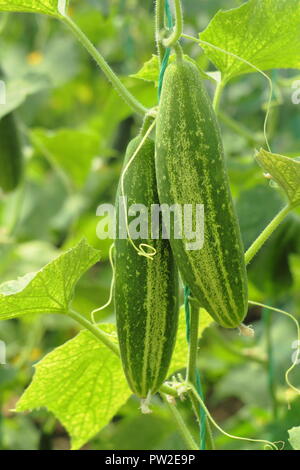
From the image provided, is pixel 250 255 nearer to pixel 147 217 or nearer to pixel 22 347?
pixel 147 217

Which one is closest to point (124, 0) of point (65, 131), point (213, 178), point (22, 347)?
point (65, 131)

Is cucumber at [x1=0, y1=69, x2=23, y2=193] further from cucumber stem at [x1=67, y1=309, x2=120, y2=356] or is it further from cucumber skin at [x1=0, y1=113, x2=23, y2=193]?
cucumber stem at [x1=67, y1=309, x2=120, y2=356]

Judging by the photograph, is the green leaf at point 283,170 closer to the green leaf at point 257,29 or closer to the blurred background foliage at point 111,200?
the green leaf at point 257,29

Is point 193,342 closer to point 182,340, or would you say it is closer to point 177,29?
point 182,340

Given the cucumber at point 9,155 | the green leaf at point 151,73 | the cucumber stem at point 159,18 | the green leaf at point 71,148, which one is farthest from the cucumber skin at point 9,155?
the cucumber stem at point 159,18

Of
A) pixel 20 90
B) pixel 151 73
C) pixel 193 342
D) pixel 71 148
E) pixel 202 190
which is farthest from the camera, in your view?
pixel 71 148

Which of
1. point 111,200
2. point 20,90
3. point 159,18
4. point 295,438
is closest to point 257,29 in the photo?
point 159,18

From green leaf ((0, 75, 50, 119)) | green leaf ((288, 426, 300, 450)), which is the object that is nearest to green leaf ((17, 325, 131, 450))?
green leaf ((288, 426, 300, 450))
